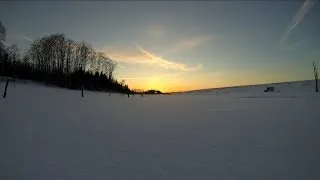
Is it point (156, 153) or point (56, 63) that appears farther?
point (56, 63)

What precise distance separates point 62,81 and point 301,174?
53.0m

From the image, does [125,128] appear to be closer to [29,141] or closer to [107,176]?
[29,141]

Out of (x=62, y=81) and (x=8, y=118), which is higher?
(x=62, y=81)

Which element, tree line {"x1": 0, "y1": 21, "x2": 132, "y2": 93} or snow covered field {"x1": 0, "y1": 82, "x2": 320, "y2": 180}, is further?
tree line {"x1": 0, "y1": 21, "x2": 132, "y2": 93}

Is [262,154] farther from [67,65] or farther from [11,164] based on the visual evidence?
[67,65]

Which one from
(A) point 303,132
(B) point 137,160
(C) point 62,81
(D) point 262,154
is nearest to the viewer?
(B) point 137,160

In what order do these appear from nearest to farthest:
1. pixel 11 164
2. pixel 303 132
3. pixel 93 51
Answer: pixel 11 164 < pixel 303 132 < pixel 93 51

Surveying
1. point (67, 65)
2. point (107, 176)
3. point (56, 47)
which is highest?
point (56, 47)

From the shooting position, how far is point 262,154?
5.03 metres

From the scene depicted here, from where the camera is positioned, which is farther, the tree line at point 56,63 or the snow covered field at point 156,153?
the tree line at point 56,63

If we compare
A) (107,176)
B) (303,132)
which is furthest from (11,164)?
(303,132)

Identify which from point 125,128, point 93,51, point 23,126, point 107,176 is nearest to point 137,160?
point 107,176

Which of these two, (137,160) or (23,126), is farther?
(23,126)

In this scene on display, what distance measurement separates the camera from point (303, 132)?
7.20 meters
